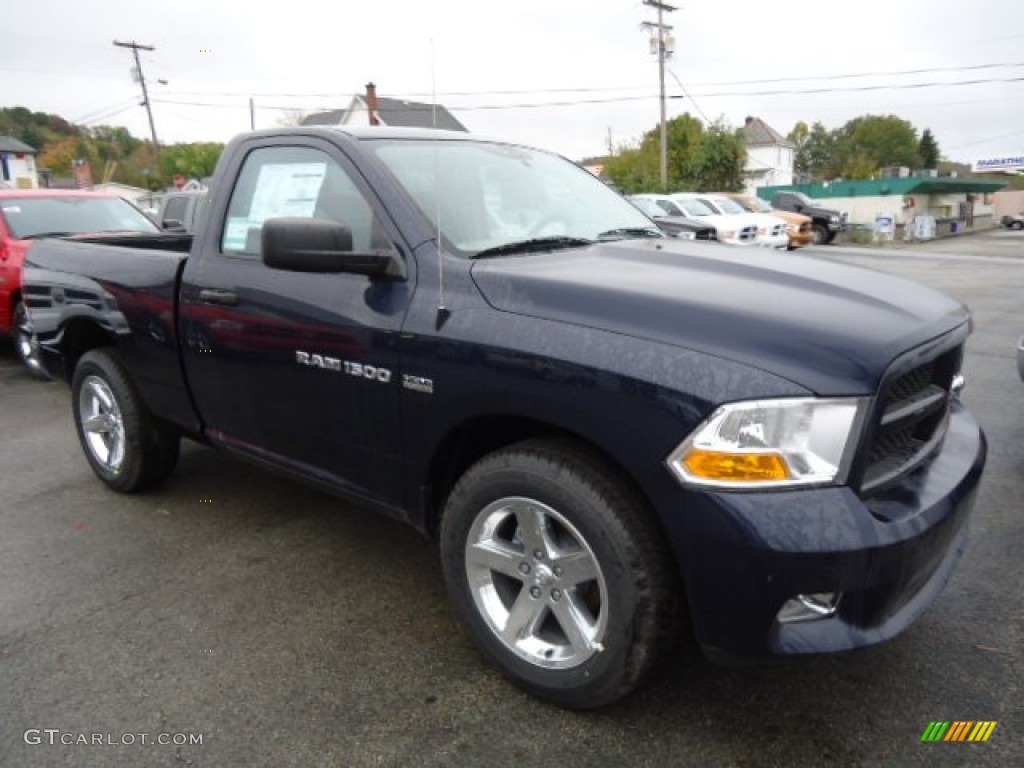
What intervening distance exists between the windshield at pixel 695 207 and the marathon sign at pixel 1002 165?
50.8 m

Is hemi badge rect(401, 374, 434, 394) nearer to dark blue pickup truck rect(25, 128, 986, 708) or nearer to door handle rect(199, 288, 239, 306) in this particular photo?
dark blue pickup truck rect(25, 128, 986, 708)

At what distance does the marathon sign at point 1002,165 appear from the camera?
5713cm

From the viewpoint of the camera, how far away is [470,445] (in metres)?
2.66

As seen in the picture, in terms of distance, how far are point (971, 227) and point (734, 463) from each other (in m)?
45.9

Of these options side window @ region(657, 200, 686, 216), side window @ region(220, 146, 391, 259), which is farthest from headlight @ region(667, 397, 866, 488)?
side window @ region(657, 200, 686, 216)

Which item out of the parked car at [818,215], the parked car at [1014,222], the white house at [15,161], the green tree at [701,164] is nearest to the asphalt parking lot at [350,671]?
the parked car at [818,215]

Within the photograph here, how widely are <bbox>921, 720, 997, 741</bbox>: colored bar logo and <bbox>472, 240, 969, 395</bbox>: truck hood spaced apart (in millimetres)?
1110

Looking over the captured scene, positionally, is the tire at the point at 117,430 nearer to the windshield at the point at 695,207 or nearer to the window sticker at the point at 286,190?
the window sticker at the point at 286,190

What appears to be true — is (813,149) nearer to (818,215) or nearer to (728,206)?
(818,215)

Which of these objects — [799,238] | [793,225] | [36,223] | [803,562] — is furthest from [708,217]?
[803,562]

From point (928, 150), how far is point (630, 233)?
377ft

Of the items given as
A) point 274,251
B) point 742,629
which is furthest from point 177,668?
Result: point 742,629

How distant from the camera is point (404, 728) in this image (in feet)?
7.79

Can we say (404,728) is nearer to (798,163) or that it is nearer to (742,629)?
(742,629)
